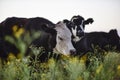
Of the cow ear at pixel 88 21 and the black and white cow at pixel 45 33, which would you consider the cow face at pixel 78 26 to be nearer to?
the cow ear at pixel 88 21

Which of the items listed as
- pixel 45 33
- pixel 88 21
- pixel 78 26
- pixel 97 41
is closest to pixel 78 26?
pixel 78 26

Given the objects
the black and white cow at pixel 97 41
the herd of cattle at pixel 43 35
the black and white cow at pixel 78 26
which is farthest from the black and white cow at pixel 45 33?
the black and white cow at pixel 97 41

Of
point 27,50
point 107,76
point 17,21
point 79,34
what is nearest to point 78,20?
point 79,34

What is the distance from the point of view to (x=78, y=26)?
1149 cm

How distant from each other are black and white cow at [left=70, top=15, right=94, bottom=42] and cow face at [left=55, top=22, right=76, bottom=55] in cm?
84

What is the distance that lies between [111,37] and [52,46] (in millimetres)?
4440

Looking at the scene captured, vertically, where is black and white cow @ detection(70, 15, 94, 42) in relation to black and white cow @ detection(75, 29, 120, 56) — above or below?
above

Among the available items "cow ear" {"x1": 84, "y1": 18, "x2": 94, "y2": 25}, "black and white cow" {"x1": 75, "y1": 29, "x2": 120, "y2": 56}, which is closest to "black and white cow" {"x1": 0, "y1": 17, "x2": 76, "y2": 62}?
"black and white cow" {"x1": 75, "y1": 29, "x2": 120, "y2": 56}

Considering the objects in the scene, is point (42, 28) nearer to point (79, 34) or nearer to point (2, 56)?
point (2, 56)

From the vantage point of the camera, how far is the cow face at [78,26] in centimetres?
1104

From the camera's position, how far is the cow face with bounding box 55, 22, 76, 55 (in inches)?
350

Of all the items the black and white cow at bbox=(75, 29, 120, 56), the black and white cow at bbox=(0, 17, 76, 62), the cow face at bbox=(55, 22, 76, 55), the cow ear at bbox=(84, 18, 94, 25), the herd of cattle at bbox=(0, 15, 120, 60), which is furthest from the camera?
the cow ear at bbox=(84, 18, 94, 25)

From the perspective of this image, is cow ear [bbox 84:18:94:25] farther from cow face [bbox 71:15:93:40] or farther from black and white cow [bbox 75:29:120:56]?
black and white cow [bbox 75:29:120:56]

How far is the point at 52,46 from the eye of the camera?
9445mm
